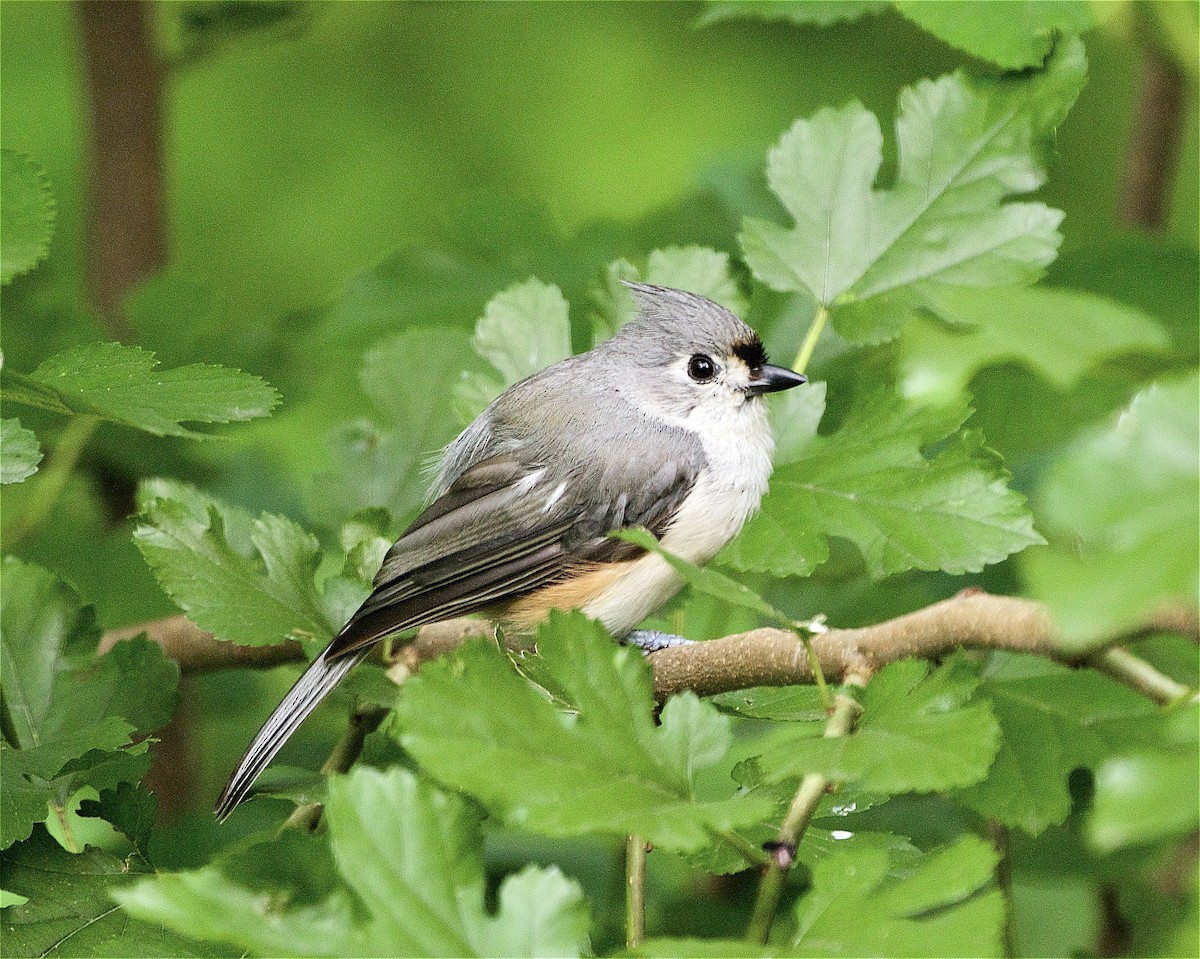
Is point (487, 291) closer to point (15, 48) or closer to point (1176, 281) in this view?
point (1176, 281)

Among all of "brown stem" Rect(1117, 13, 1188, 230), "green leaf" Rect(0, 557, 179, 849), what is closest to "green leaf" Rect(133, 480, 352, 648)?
"green leaf" Rect(0, 557, 179, 849)

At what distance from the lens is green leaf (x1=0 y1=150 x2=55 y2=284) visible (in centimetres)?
128

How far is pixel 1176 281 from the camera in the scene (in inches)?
84.4

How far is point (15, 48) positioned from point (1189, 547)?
3.62 metres

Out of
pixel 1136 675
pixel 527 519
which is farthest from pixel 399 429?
pixel 1136 675

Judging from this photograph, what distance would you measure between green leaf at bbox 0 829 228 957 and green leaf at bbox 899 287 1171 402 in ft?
3.68

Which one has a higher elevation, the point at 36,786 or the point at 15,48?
the point at 15,48

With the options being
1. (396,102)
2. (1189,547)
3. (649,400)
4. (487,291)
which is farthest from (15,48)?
(1189,547)

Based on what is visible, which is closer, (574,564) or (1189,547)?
(1189,547)

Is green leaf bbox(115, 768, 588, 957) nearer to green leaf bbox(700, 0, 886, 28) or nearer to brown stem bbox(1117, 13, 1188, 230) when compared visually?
green leaf bbox(700, 0, 886, 28)

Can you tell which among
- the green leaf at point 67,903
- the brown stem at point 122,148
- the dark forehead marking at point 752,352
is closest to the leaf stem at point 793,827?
the green leaf at point 67,903

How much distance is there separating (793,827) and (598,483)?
0.94 meters

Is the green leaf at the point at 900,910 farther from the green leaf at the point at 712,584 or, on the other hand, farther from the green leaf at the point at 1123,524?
the green leaf at the point at 1123,524

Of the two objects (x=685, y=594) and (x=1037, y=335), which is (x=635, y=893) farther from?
(x=1037, y=335)
